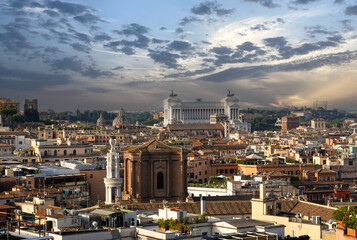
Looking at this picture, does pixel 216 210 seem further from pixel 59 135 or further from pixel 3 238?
pixel 59 135

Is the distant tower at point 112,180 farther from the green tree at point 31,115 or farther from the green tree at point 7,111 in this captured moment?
the green tree at point 31,115

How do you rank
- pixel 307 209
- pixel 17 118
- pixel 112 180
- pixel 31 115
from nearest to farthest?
pixel 307 209, pixel 112 180, pixel 17 118, pixel 31 115

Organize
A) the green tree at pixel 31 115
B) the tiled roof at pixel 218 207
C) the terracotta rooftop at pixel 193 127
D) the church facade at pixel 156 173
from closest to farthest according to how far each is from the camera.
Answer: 1. the tiled roof at pixel 218 207
2. the church facade at pixel 156 173
3. the green tree at pixel 31 115
4. the terracotta rooftop at pixel 193 127

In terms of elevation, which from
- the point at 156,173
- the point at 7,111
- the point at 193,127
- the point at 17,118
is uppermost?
the point at 7,111

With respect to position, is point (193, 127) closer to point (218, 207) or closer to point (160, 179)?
point (160, 179)

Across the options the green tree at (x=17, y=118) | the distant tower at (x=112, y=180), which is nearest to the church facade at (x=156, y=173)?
the distant tower at (x=112, y=180)

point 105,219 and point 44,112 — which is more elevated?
point 44,112

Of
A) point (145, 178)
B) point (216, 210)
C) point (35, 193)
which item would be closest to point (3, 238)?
point (216, 210)

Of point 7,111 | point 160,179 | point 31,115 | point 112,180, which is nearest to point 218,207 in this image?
point 112,180
